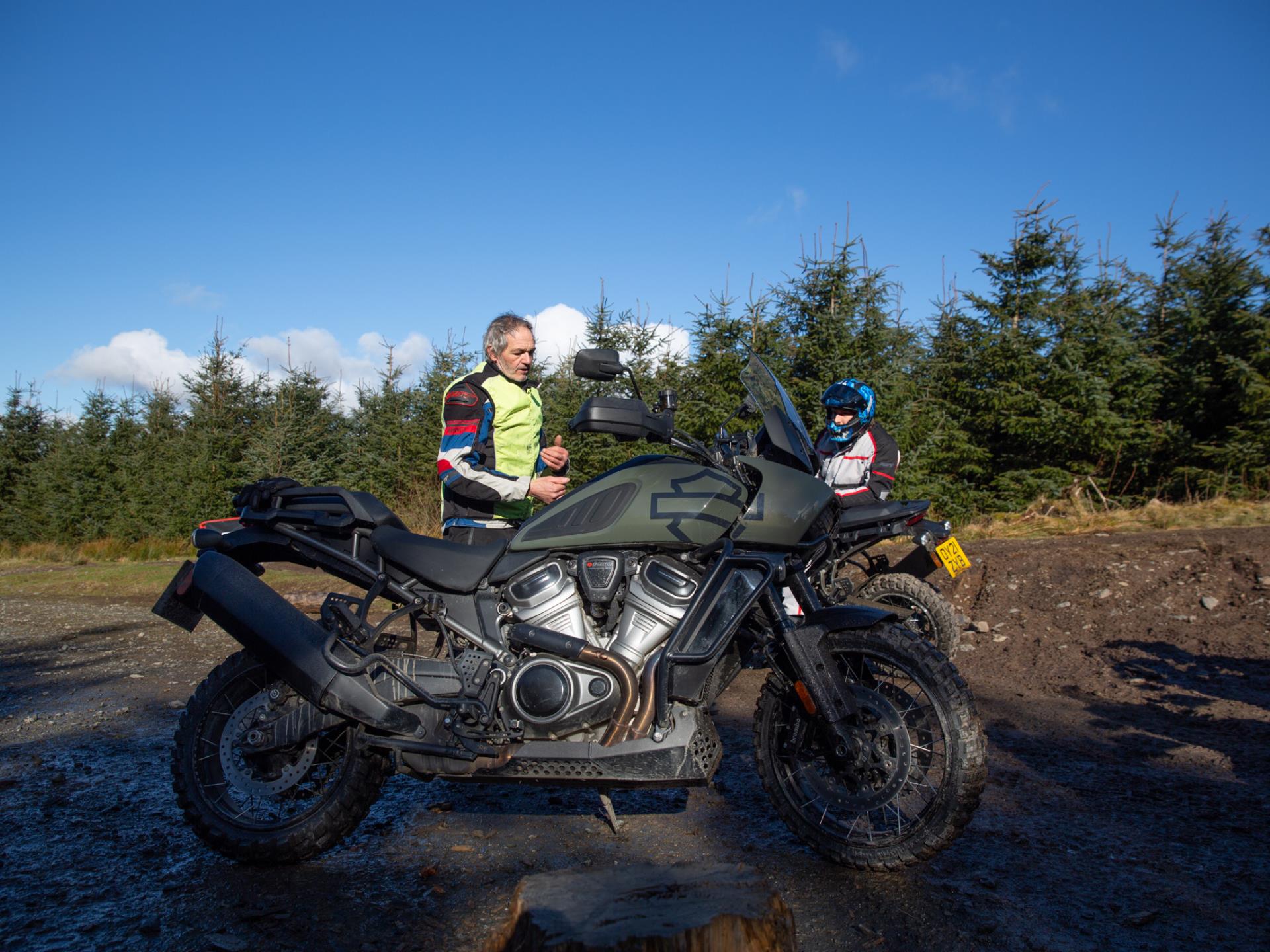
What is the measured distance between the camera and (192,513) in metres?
19.5

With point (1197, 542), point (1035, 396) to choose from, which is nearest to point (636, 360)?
point (1035, 396)

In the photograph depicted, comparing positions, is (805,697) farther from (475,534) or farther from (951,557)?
(951,557)

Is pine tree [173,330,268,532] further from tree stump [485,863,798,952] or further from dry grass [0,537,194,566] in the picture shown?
tree stump [485,863,798,952]

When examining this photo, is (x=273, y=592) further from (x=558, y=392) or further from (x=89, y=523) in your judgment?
(x=89, y=523)

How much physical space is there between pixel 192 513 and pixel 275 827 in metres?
Result: 18.8

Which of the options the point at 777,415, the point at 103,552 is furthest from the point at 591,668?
the point at 103,552

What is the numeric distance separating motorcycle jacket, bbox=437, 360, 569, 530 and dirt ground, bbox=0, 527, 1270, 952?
1368 millimetres

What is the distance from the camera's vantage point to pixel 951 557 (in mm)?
5730

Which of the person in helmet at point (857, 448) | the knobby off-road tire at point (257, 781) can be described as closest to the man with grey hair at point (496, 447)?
the knobby off-road tire at point (257, 781)

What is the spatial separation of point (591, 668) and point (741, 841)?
0.92 metres

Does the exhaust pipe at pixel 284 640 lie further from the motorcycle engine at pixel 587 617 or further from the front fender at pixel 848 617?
the front fender at pixel 848 617

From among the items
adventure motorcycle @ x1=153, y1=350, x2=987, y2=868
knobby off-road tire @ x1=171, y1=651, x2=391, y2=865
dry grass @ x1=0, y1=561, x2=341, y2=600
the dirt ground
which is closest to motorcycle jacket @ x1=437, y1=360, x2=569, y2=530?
adventure motorcycle @ x1=153, y1=350, x2=987, y2=868

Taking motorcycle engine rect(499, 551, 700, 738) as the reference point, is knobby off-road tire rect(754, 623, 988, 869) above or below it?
below

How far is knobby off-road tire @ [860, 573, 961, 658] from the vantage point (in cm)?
570
